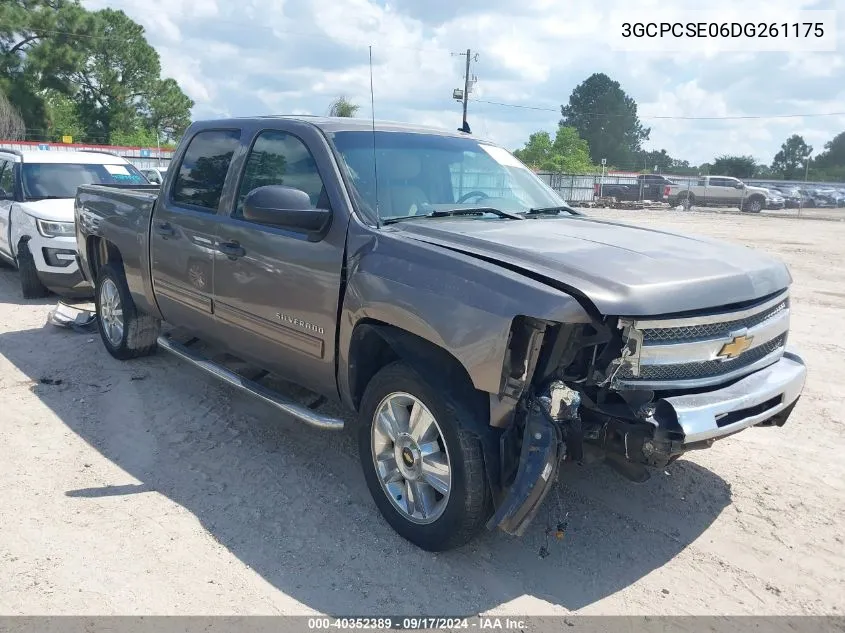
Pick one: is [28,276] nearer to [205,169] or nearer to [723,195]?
[205,169]

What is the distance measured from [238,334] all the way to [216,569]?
5.30 feet

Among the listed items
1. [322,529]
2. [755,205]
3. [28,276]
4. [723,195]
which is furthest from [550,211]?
[723,195]

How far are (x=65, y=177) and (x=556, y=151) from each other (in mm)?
66704

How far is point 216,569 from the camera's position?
3311 mm

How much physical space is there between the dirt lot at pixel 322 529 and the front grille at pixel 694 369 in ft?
3.08

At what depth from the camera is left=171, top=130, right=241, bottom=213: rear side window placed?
4.71 m

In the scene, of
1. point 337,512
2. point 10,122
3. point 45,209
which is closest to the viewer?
point 337,512

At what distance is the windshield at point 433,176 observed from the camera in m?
3.95

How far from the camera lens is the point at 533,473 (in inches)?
114

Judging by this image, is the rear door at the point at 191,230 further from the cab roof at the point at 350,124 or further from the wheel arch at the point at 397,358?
the wheel arch at the point at 397,358


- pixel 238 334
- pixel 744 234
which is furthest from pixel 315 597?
pixel 744 234

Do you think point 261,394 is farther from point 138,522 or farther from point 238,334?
point 138,522

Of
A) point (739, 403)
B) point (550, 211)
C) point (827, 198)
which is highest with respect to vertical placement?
point (550, 211)

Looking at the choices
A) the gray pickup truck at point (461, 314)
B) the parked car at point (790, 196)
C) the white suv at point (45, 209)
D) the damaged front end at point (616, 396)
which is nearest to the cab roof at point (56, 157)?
the white suv at point (45, 209)
